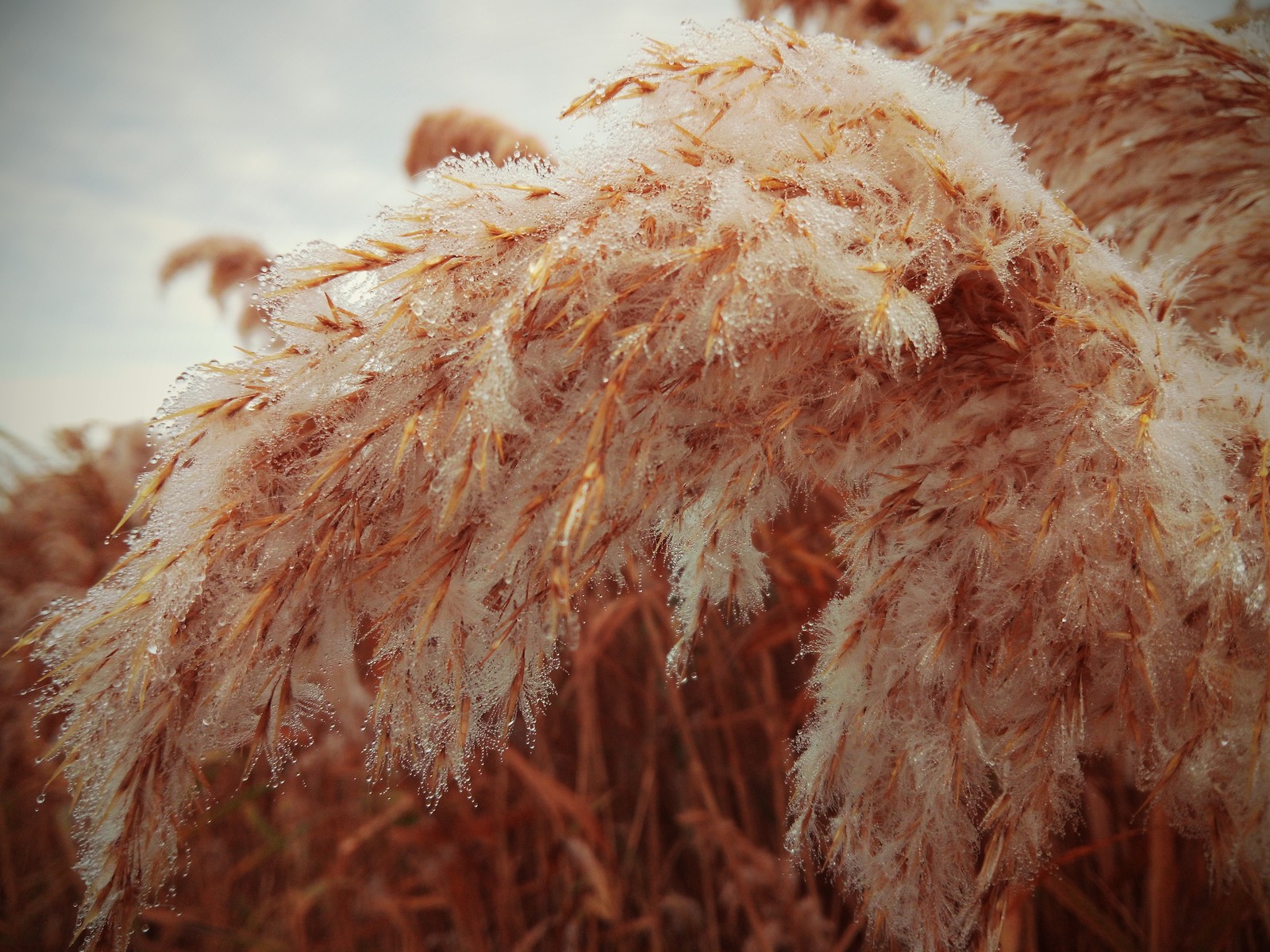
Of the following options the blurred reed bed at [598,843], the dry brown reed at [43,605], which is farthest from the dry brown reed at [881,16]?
the dry brown reed at [43,605]

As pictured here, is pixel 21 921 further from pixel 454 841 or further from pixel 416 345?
pixel 416 345

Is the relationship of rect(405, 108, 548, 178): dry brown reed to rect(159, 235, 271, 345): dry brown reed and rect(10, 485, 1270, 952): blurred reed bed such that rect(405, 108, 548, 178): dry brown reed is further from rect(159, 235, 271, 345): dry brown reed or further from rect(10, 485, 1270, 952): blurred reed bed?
rect(10, 485, 1270, 952): blurred reed bed

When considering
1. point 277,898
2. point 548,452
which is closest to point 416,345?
point 548,452

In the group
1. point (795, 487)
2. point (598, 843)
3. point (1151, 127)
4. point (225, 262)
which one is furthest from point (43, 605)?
point (1151, 127)

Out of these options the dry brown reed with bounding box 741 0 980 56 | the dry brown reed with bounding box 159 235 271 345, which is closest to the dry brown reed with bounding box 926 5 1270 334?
the dry brown reed with bounding box 741 0 980 56

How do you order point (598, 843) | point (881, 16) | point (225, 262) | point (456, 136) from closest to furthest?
point (598, 843) → point (881, 16) → point (456, 136) → point (225, 262)

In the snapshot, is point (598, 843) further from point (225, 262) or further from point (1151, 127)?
point (225, 262)

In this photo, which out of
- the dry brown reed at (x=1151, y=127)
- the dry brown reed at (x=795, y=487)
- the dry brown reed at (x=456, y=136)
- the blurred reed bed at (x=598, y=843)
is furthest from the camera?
the dry brown reed at (x=456, y=136)

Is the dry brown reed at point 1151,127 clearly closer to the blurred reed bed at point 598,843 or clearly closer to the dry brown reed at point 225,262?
the blurred reed bed at point 598,843
